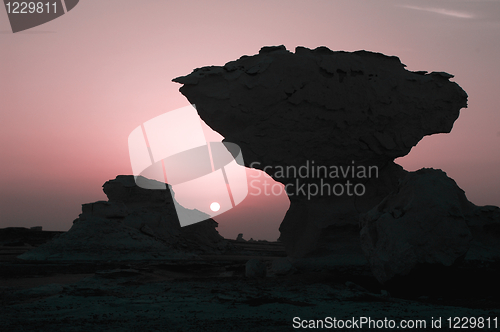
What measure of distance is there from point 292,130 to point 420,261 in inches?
240

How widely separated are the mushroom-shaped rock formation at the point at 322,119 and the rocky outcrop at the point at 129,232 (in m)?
6.98

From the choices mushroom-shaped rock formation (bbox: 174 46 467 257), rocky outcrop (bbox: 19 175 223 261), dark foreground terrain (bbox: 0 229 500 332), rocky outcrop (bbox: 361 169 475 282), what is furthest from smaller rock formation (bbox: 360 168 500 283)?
rocky outcrop (bbox: 19 175 223 261)

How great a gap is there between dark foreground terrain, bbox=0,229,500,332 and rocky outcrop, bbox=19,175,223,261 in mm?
5858

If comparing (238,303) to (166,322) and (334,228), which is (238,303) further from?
(334,228)

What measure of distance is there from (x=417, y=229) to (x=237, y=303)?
3.70m

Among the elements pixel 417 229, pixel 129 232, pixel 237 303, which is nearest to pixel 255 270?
pixel 237 303

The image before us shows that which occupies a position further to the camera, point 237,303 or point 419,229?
point 419,229

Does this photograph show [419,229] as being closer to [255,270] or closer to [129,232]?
[255,270]

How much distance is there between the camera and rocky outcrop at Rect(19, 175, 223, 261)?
16.0 m

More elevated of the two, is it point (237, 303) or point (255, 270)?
point (255, 270)

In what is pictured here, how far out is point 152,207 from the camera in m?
22.7

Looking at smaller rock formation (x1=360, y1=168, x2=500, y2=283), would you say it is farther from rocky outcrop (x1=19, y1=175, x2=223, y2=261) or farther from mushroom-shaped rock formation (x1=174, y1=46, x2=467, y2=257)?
rocky outcrop (x1=19, y1=175, x2=223, y2=261)

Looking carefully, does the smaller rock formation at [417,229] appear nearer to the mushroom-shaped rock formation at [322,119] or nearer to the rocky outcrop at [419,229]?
the rocky outcrop at [419,229]

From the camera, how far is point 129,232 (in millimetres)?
17875
